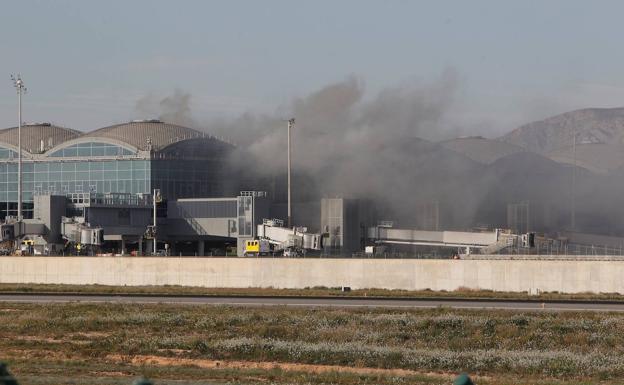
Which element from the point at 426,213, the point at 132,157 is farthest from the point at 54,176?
the point at 426,213

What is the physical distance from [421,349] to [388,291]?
40.4 meters

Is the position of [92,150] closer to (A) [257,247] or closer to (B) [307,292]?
(A) [257,247]

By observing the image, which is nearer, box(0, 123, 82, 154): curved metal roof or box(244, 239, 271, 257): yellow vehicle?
box(244, 239, 271, 257): yellow vehicle

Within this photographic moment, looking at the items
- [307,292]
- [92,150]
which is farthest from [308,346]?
[92,150]

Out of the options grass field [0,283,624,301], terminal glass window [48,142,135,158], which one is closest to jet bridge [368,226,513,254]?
grass field [0,283,624,301]

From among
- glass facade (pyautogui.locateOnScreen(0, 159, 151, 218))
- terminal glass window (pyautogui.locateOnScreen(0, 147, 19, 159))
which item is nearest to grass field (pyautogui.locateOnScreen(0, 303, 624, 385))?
glass facade (pyautogui.locateOnScreen(0, 159, 151, 218))

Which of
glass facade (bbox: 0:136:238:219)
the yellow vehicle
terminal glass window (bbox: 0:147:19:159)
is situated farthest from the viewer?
terminal glass window (bbox: 0:147:19:159)

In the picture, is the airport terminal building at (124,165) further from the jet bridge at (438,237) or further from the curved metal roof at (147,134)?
the jet bridge at (438,237)

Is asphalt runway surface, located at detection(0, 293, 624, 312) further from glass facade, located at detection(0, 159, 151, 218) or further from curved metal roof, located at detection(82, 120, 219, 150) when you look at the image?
curved metal roof, located at detection(82, 120, 219, 150)

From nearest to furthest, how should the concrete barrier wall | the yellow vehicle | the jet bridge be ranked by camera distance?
the concrete barrier wall
the yellow vehicle
the jet bridge

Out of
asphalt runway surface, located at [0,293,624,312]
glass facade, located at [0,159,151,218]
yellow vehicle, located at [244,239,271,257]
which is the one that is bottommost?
asphalt runway surface, located at [0,293,624,312]

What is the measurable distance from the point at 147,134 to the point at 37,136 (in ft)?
83.6

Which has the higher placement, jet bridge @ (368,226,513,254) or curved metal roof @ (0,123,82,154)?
curved metal roof @ (0,123,82,154)

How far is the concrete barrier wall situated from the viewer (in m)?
88.5
